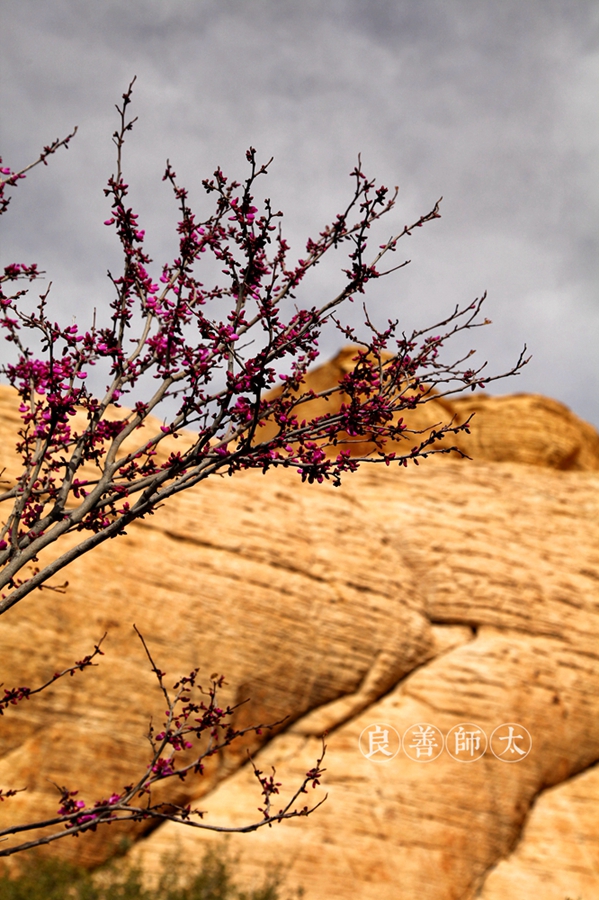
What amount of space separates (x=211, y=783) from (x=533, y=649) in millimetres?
7973

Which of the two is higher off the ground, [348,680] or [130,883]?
[348,680]

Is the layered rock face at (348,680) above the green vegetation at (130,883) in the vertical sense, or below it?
above

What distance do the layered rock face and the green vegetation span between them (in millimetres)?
319

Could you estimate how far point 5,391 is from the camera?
15414mm

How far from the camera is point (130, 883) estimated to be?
40.9ft

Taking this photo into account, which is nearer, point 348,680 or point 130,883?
point 130,883

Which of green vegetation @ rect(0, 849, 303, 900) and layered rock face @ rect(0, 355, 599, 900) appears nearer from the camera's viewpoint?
green vegetation @ rect(0, 849, 303, 900)

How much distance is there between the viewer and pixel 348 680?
15.7 meters

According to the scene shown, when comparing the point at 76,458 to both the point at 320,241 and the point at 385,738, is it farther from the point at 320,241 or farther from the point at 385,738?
the point at 385,738

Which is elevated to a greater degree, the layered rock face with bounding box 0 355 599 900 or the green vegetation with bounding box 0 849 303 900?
the layered rock face with bounding box 0 355 599 900

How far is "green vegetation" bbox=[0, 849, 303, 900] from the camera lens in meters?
12.0

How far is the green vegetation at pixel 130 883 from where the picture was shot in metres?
12.0

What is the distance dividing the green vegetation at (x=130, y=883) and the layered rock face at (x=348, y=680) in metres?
0.32

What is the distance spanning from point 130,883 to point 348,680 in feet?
18.3
